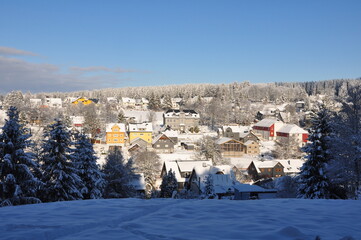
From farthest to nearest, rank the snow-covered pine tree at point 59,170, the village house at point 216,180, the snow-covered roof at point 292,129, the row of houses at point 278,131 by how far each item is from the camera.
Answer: the snow-covered roof at point 292,129 → the row of houses at point 278,131 → the village house at point 216,180 → the snow-covered pine tree at point 59,170

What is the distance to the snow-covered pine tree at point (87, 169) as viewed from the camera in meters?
18.2

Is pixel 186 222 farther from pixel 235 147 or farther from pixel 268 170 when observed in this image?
pixel 235 147

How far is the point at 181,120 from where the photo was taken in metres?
78.6

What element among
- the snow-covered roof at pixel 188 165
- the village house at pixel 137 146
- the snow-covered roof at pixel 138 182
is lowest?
the snow-covered roof at pixel 138 182

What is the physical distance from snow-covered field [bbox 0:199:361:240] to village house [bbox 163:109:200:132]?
69.6 meters

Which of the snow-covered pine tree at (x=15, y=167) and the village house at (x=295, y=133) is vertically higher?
the village house at (x=295, y=133)

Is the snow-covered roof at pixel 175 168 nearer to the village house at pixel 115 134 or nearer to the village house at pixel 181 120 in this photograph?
the village house at pixel 115 134

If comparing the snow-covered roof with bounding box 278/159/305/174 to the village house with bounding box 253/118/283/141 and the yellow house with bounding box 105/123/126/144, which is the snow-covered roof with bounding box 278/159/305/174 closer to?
the village house with bounding box 253/118/283/141

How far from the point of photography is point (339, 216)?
22.1ft

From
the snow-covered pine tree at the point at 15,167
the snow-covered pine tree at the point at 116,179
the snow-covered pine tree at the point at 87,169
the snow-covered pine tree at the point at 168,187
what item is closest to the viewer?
the snow-covered pine tree at the point at 15,167

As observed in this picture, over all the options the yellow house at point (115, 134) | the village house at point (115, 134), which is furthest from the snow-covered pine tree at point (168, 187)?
the yellow house at point (115, 134)

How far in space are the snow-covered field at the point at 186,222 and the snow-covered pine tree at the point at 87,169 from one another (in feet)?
35.4

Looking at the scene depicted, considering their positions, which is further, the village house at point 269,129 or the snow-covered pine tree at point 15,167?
the village house at point 269,129

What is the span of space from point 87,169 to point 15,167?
199 inches
